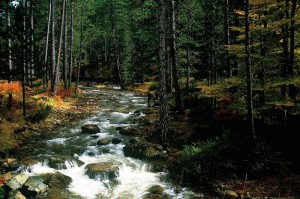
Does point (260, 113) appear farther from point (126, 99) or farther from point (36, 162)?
point (126, 99)

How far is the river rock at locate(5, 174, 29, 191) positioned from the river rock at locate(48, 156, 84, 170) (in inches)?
72.7

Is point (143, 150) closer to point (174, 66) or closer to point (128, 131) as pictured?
point (128, 131)

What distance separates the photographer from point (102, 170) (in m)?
12.2

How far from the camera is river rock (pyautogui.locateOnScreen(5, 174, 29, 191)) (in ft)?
32.8

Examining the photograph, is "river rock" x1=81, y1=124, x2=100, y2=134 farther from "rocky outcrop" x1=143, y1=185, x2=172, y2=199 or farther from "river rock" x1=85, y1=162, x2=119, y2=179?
"rocky outcrop" x1=143, y1=185, x2=172, y2=199

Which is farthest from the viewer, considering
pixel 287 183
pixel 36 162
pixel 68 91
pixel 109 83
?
pixel 109 83

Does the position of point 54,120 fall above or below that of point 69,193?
above

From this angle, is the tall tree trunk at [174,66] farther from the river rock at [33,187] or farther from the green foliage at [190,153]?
the river rock at [33,187]

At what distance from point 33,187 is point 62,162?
8.37ft

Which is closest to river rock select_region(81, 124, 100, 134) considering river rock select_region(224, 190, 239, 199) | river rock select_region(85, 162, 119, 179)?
river rock select_region(85, 162, 119, 179)

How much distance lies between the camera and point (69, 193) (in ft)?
35.1

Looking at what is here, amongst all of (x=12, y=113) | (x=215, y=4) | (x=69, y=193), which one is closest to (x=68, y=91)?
(x=12, y=113)

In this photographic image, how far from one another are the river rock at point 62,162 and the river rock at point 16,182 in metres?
1.85

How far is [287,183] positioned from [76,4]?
27.5m
